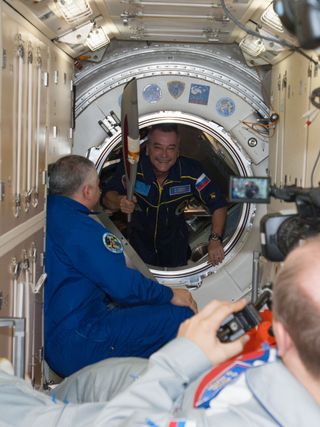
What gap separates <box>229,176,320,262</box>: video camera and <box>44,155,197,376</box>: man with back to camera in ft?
6.31

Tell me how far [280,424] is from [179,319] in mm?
2814

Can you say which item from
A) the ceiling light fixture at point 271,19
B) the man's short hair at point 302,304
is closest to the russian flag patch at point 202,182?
the ceiling light fixture at point 271,19

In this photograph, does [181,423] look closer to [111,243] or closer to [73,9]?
[111,243]

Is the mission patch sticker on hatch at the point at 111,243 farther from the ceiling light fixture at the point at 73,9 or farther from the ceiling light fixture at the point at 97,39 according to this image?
the ceiling light fixture at the point at 97,39

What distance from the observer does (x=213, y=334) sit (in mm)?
1628

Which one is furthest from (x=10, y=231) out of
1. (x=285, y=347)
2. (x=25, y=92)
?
(x=285, y=347)

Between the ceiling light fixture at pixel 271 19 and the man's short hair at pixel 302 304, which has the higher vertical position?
the ceiling light fixture at pixel 271 19

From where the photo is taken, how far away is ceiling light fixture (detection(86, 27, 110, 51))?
4.54 metres

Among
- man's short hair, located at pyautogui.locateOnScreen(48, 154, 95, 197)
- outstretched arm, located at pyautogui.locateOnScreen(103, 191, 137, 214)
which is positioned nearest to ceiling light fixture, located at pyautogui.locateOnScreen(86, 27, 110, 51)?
man's short hair, located at pyautogui.locateOnScreen(48, 154, 95, 197)

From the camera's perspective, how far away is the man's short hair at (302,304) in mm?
1409

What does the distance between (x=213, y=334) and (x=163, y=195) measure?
4.08 metres

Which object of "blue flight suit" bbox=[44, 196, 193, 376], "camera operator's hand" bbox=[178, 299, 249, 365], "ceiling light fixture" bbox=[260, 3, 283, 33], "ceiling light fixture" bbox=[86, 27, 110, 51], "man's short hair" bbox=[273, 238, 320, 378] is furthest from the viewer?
"ceiling light fixture" bbox=[86, 27, 110, 51]

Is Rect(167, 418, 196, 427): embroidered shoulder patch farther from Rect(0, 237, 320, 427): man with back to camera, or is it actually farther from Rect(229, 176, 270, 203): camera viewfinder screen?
Rect(229, 176, 270, 203): camera viewfinder screen

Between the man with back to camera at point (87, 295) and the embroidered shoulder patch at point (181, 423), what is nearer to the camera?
the embroidered shoulder patch at point (181, 423)
